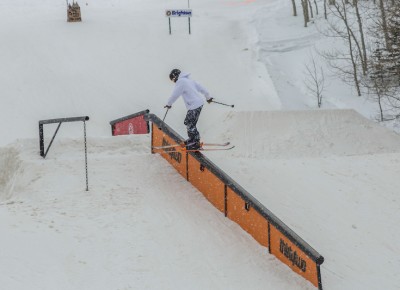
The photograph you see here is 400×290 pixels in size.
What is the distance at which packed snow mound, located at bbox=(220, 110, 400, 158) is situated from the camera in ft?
44.9

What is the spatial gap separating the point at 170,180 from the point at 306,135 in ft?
16.3

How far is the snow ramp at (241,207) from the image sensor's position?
791 centimetres

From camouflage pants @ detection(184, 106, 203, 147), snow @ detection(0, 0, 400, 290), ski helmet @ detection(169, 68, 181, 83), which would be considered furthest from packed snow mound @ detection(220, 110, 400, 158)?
ski helmet @ detection(169, 68, 181, 83)

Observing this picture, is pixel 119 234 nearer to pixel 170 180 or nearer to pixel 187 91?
pixel 170 180

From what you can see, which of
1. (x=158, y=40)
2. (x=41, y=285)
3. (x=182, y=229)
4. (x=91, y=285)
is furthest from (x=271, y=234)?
(x=158, y=40)

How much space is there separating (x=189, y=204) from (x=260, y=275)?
216 centimetres

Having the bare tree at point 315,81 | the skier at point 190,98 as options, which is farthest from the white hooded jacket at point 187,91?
the bare tree at point 315,81

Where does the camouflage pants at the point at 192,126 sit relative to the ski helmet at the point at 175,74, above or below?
below

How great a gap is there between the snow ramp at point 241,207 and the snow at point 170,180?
0.16 metres

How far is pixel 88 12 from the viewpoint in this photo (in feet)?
97.4

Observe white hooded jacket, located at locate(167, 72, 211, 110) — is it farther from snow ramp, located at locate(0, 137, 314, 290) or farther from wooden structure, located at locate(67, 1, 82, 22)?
wooden structure, located at locate(67, 1, 82, 22)

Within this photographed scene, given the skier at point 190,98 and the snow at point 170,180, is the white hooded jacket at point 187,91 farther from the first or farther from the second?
the snow at point 170,180

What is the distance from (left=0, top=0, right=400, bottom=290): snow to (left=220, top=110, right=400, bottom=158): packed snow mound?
0.14 feet

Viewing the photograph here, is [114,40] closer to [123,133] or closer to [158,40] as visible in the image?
[158,40]
